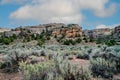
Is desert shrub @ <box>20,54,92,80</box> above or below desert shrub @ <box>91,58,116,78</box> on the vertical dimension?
above

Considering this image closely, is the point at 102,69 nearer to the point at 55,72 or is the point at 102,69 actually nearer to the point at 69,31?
the point at 55,72

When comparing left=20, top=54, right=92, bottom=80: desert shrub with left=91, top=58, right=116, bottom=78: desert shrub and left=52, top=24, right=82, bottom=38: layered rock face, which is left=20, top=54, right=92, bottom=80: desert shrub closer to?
left=91, top=58, right=116, bottom=78: desert shrub

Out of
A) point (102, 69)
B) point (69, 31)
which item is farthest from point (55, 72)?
point (69, 31)

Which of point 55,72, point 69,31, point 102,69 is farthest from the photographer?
point 69,31

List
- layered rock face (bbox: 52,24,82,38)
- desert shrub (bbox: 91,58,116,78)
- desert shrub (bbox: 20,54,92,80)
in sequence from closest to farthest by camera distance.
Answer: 1. desert shrub (bbox: 20,54,92,80)
2. desert shrub (bbox: 91,58,116,78)
3. layered rock face (bbox: 52,24,82,38)

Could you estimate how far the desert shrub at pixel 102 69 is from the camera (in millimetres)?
10541

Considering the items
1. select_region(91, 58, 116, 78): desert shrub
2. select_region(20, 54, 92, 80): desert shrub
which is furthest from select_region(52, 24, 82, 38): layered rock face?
select_region(20, 54, 92, 80): desert shrub

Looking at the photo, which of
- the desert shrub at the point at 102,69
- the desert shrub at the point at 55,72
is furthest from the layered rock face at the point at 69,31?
the desert shrub at the point at 55,72

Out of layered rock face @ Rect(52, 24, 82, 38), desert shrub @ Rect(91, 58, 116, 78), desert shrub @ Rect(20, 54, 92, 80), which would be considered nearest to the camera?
desert shrub @ Rect(20, 54, 92, 80)

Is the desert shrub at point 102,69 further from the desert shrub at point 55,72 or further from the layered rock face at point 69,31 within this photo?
the layered rock face at point 69,31

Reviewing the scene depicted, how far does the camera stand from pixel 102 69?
424 inches

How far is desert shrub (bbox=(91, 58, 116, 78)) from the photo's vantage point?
10541 millimetres

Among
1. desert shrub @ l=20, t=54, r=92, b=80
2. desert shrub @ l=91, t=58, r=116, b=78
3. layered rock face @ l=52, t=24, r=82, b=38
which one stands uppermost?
desert shrub @ l=20, t=54, r=92, b=80

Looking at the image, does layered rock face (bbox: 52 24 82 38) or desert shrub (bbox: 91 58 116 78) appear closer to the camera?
desert shrub (bbox: 91 58 116 78)
